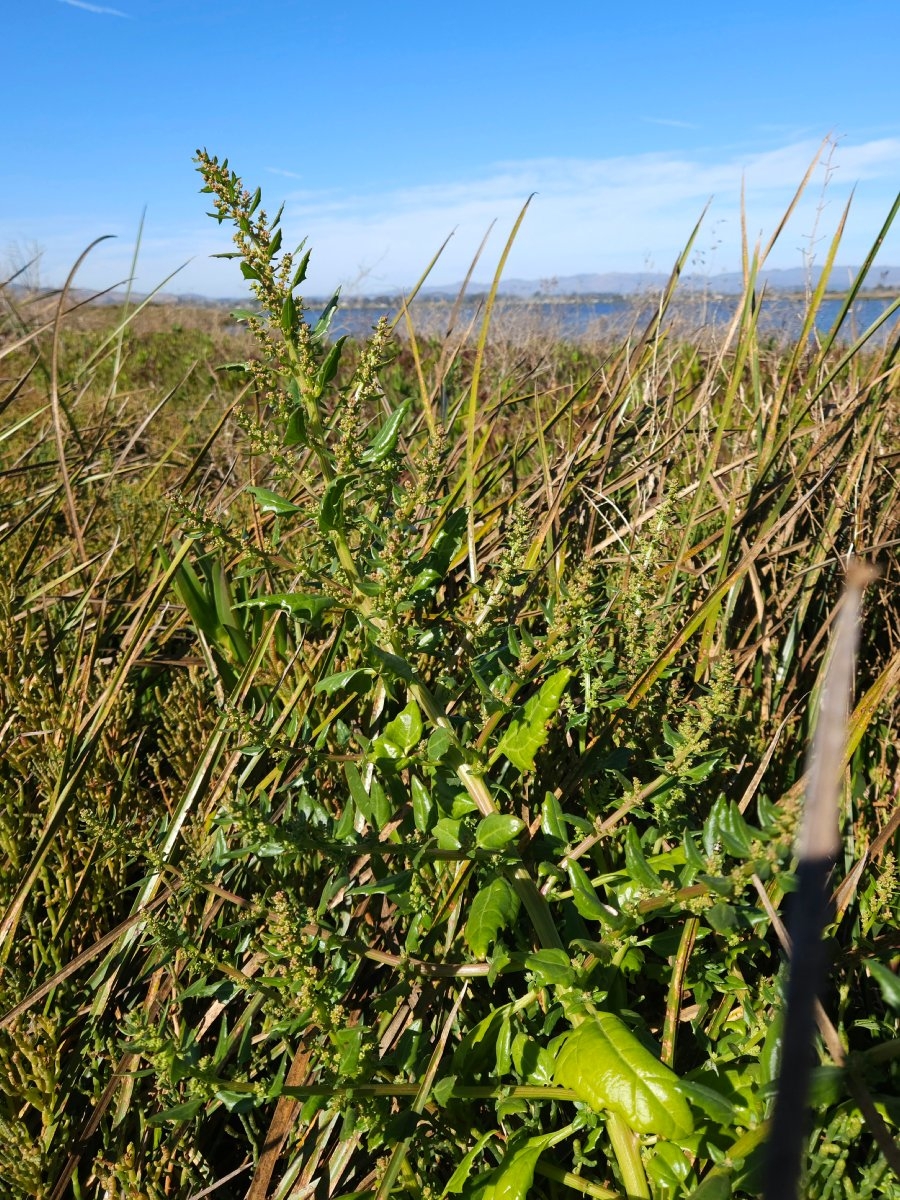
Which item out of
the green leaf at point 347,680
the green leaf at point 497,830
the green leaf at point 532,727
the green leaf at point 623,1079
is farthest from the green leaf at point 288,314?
the green leaf at point 623,1079

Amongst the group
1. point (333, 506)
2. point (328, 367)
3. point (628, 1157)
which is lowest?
point (628, 1157)

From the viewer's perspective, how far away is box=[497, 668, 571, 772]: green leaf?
109 centimetres

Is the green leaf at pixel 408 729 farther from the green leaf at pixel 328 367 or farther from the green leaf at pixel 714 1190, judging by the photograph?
the green leaf at pixel 714 1190

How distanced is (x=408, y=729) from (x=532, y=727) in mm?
164

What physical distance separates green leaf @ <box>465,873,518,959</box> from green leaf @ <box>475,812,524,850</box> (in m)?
0.07

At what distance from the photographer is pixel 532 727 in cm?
113

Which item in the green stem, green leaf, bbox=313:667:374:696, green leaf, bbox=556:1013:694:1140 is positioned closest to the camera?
green leaf, bbox=556:1013:694:1140

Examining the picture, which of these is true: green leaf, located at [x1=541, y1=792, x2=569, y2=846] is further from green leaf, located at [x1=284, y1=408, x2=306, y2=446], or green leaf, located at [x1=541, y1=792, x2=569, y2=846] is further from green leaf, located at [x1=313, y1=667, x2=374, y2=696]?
green leaf, located at [x1=284, y1=408, x2=306, y2=446]

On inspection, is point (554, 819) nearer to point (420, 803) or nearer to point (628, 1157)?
point (420, 803)

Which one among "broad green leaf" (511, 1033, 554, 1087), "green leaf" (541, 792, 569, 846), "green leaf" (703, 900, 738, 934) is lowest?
"broad green leaf" (511, 1033, 554, 1087)

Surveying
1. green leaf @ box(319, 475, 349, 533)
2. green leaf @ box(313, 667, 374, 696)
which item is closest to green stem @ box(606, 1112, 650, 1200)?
green leaf @ box(313, 667, 374, 696)

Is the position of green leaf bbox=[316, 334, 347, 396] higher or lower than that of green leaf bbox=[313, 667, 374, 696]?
higher

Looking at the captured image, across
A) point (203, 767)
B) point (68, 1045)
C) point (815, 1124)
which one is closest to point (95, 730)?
point (203, 767)

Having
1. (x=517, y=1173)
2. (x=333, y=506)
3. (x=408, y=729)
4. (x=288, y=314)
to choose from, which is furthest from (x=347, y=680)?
(x=517, y=1173)
